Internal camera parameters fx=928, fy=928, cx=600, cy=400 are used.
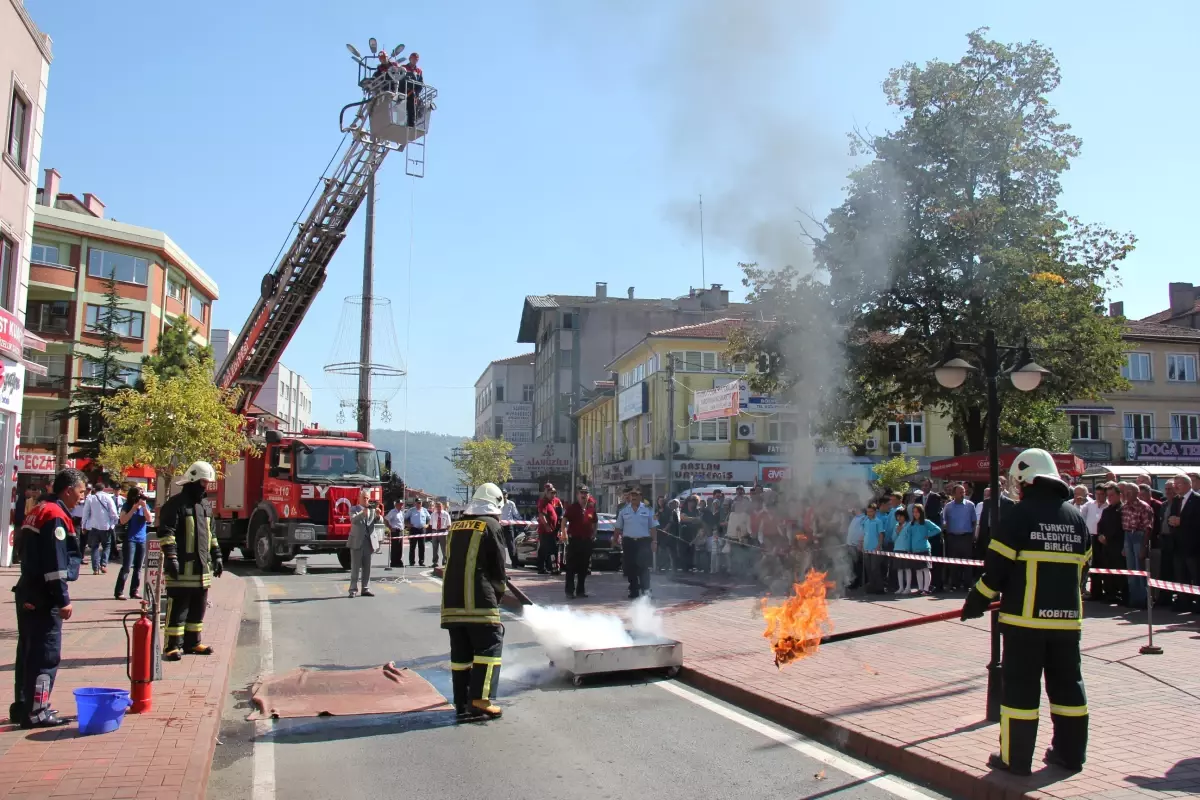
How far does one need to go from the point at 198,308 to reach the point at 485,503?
4938 centimetres

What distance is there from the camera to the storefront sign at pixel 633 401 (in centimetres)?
4572

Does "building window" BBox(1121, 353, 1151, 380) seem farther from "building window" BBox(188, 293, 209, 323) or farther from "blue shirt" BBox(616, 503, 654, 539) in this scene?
"building window" BBox(188, 293, 209, 323)

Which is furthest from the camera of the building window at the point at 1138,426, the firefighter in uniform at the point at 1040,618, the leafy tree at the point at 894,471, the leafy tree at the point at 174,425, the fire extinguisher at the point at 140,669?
the building window at the point at 1138,426

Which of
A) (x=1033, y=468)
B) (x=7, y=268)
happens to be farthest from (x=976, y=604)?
(x=7, y=268)

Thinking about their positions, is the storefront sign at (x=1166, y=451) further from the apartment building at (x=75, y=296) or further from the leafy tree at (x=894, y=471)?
the apartment building at (x=75, y=296)

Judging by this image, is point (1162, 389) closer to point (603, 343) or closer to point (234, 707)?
point (603, 343)

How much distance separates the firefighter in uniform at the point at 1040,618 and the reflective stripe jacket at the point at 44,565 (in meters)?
5.58

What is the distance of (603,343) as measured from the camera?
6731 centimetres

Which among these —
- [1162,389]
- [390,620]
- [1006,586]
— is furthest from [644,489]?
[1006,586]

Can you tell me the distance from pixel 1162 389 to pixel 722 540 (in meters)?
39.4

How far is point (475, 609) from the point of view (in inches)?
265

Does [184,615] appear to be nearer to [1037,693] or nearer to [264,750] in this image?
[264,750]

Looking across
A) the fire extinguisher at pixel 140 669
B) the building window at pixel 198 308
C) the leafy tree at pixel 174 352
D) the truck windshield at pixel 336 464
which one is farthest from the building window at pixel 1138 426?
the fire extinguisher at pixel 140 669

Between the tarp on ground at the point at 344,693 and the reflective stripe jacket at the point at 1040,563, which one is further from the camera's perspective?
the tarp on ground at the point at 344,693
